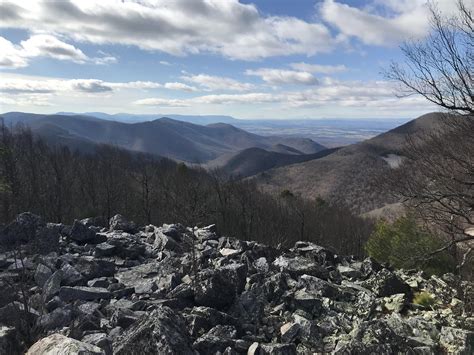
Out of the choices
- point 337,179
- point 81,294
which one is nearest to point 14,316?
point 81,294

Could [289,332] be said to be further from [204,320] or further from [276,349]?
[204,320]

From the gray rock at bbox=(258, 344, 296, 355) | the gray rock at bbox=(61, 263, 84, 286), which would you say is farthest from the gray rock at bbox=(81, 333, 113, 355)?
the gray rock at bbox=(61, 263, 84, 286)

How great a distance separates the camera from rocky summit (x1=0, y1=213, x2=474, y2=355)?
8438 millimetres

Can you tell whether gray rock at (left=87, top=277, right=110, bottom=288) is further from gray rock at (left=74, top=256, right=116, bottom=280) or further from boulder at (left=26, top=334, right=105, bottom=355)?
boulder at (left=26, top=334, right=105, bottom=355)

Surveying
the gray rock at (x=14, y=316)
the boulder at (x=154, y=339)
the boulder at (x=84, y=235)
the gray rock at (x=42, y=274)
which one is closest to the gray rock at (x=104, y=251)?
the boulder at (x=84, y=235)

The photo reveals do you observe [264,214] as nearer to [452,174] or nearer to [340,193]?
[452,174]

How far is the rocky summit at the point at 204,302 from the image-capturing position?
844 cm

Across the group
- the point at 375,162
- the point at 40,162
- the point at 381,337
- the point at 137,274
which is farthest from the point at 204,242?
the point at 375,162

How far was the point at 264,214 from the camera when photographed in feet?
201

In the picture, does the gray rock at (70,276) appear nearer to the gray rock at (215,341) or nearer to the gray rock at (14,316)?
the gray rock at (14,316)

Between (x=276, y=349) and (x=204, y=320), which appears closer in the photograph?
(x=276, y=349)

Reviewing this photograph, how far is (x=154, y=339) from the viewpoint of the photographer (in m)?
7.45

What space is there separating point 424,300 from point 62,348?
38.6 feet

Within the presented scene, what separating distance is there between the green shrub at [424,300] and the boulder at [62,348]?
36.0 feet
